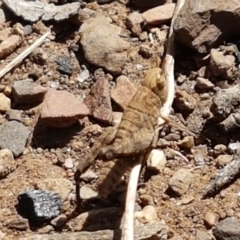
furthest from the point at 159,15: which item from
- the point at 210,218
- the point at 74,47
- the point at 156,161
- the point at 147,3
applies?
the point at 210,218

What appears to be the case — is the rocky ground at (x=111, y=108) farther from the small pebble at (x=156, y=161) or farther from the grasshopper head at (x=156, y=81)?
the grasshopper head at (x=156, y=81)

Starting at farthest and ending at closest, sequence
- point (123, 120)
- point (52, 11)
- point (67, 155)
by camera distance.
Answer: point (52, 11), point (67, 155), point (123, 120)

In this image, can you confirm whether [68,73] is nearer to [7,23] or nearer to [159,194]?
[7,23]

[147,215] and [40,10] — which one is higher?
[40,10]

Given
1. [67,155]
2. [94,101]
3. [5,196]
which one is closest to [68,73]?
[94,101]

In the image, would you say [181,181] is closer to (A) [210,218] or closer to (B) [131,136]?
(A) [210,218]

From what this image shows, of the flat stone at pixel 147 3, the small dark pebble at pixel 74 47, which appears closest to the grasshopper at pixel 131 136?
the small dark pebble at pixel 74 47

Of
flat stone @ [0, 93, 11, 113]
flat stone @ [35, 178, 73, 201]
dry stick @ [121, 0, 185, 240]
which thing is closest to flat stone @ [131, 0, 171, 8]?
dry stick @ [121, 0, 185, 240]

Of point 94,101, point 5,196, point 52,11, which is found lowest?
point 5,196
